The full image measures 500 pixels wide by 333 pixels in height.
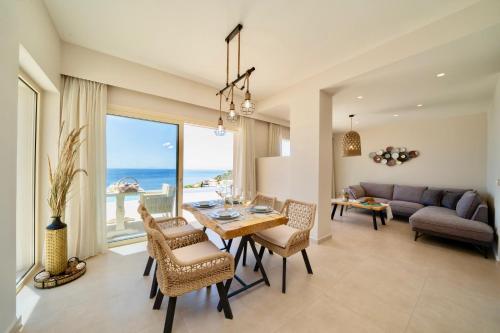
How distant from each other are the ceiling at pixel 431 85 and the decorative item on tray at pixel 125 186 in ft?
12.7

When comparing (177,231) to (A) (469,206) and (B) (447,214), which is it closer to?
(B) (447,214)

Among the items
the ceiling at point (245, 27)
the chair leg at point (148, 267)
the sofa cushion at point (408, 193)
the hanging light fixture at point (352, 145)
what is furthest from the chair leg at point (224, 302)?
the sofa cushion at point (408, 193)

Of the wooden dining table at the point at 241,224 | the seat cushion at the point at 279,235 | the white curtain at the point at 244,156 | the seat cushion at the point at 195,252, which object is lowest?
the seat cushion at the point at 195,252

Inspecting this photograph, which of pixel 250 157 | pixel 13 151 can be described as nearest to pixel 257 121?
pixel 250 157

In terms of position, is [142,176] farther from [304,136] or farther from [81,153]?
[304,136]

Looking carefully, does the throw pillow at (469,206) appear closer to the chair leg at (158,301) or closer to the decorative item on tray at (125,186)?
the chair leg at (158,301)

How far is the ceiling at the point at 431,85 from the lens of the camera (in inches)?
83.9

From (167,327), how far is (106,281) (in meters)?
1.24

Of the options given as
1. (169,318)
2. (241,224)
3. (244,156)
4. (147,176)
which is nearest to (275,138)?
(244,156)

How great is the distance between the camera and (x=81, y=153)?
2559 millimetres

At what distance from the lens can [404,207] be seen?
4660 mm

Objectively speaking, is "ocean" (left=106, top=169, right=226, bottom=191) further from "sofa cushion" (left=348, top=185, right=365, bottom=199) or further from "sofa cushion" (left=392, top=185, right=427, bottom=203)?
"sofa cushion" (left=392, top=185, right=427, bottom=203)

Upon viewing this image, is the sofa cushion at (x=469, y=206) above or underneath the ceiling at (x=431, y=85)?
underneath

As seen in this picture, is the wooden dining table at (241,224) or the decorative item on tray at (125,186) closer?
the wooden dining table at (241,224)
